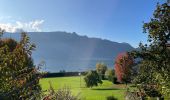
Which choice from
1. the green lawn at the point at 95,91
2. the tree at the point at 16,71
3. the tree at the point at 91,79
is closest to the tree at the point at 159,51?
the tree at the point at 16,71

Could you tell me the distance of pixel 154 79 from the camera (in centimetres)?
1916

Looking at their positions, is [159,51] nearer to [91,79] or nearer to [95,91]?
[95,91]

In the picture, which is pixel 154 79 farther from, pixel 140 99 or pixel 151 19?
pixel 140 99

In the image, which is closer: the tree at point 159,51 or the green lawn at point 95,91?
the tree at point 159,51

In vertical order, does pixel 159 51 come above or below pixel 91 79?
above

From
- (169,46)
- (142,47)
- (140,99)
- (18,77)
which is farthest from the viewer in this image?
(140,99)

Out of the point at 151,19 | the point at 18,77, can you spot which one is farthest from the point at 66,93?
the point at 18,77

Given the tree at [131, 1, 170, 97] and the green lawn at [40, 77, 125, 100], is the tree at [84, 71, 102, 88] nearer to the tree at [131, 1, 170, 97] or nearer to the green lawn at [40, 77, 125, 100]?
the green lawn at [40, 77, 125, 100]

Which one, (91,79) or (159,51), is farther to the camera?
(91,79)

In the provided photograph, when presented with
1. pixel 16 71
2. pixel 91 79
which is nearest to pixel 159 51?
pixel 16 71

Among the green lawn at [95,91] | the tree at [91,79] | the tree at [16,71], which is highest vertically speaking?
the tree at [16,71]

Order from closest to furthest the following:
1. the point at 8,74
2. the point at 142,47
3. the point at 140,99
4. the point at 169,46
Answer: the point at 8,74
the point at 169,46
the point at 142,47
the point at 140,99

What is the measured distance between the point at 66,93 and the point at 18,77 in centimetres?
908

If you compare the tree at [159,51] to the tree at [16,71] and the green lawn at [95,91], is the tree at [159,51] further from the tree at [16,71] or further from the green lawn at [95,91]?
the green lawn at [95,91]
